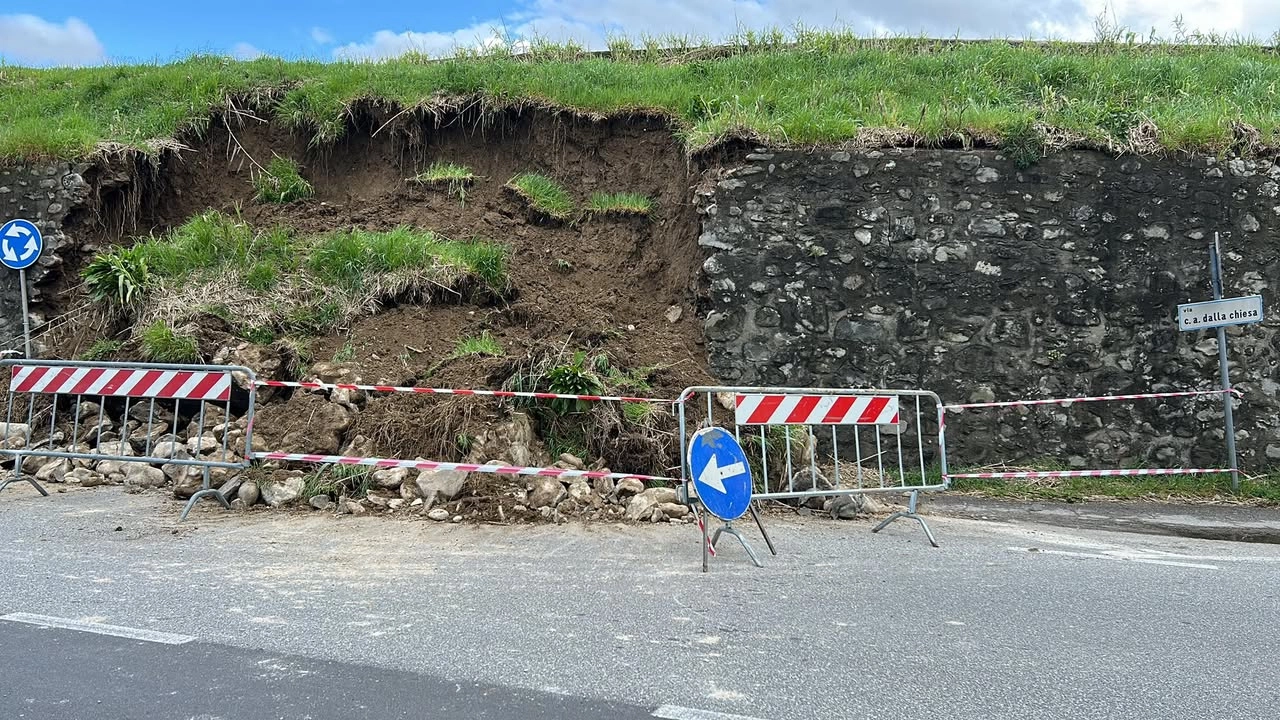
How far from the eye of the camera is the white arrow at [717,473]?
5996 millimetres

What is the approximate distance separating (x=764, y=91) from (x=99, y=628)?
1034 centimetres

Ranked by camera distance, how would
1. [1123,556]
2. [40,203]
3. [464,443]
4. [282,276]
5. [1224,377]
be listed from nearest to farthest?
[1123,556], [464,443], [1224,377], [282,276], [40,203]

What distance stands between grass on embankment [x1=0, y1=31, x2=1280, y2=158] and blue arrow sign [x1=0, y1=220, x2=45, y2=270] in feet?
5.77

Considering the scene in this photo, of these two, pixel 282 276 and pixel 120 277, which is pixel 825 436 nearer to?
pixel 282 276

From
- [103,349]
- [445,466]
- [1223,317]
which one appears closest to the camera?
[445,466]

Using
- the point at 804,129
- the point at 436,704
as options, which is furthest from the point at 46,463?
the point at 804,129

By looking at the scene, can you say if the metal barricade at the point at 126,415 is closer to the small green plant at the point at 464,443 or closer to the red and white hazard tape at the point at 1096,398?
the small green plant at the point at 464,443

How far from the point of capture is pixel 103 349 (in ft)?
32.0

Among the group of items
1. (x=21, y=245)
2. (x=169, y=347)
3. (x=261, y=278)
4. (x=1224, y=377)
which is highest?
(x=21, y=245)

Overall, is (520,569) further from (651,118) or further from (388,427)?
(651,118)

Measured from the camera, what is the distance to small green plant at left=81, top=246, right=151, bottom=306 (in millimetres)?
10023

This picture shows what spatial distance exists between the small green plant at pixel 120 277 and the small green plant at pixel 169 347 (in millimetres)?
1106

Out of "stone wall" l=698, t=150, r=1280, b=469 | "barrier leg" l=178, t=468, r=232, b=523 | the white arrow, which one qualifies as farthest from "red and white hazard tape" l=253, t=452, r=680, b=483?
"stone wall" l=698, t=150, r=1280, b=469

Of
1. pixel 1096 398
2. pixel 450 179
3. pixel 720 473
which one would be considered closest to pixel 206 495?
pixel 720 473
